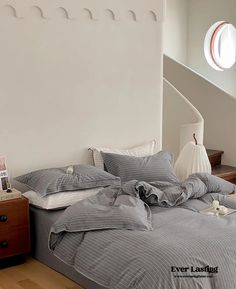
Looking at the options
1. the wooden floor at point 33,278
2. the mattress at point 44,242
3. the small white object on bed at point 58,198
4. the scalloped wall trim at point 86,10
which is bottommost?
the wooden floor at point 33,278

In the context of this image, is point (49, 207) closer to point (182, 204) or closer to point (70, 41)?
point (182, 204)

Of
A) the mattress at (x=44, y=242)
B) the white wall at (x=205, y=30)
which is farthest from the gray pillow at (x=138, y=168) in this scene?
the white wall at (x=205, y=30)

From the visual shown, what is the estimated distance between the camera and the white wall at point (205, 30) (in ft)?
24.6

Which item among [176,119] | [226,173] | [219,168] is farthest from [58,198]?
[219,168]

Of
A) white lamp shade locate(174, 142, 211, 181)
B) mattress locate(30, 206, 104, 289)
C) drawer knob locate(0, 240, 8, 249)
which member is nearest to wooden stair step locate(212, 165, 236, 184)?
white lamp shade locate(174, 142, 211, 181)

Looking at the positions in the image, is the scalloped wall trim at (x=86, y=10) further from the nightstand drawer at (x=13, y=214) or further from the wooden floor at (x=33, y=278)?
the wooden floor at (x=33, y=278)

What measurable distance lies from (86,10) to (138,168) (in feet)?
4.78

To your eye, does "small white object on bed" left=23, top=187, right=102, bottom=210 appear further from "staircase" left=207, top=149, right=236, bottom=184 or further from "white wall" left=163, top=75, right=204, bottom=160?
"staircase" left=207, top=149, right=236, bottom=184

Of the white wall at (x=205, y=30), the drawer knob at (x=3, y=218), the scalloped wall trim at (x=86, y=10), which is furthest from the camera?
the white wall at (x=205, y=30)

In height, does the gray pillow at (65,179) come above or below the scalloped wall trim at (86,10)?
below

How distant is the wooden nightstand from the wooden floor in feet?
0.36

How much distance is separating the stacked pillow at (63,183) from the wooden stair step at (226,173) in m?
2.28

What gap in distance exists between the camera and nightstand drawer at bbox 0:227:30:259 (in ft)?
11.5

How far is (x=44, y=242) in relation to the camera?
140 inches
